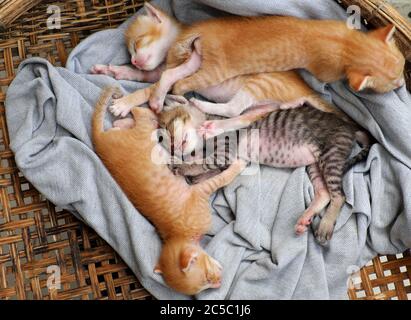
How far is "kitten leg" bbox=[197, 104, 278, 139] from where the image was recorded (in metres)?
1.79

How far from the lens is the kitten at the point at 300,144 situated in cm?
168

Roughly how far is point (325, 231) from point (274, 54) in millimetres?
575

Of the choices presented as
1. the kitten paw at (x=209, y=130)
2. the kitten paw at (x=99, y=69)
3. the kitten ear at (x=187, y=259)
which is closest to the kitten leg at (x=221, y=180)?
the kitten paw at (x=209, y=130)

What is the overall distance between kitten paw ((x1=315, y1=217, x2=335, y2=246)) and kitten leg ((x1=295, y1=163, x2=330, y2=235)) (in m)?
0.04

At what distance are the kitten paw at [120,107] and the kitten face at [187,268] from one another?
0.47 meters

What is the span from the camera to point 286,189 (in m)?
1.75

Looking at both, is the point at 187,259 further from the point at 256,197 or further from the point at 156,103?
the point at 156,103

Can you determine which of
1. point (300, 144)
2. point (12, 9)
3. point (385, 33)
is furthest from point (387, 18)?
point (12, 9)

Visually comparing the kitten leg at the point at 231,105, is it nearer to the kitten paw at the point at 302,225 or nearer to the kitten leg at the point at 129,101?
the kitten leg at the point at 129,101

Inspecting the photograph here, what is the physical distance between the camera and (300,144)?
1740mm
